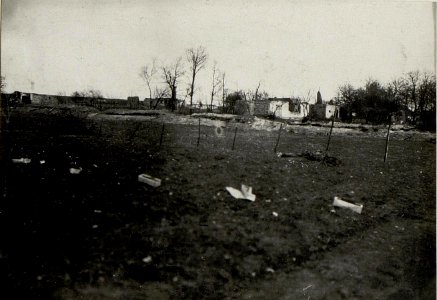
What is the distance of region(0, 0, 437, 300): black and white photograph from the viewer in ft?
10.3

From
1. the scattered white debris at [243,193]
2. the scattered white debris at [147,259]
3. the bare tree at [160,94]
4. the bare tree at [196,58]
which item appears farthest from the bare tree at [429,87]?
the scattered white debris at [147,259]

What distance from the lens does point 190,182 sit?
4.63 metres

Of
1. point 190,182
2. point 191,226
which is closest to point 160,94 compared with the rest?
point 190,182

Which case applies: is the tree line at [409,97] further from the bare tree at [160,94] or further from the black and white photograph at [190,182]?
the bare tree at [160,94]

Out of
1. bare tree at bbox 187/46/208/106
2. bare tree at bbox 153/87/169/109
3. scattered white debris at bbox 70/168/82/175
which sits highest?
bare tree at bbox 187/46/208/106

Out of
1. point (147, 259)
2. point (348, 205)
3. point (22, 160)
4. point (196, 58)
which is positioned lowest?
point (147, 259)

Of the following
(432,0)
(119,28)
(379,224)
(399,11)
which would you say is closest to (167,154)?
(119,28)

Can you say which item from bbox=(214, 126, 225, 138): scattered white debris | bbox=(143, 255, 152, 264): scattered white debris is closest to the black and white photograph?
bbox=(143, 255, 152, 264): scattered white debris

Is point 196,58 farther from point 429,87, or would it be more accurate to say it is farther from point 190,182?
point 429,87

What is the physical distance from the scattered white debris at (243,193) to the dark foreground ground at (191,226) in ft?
0.33

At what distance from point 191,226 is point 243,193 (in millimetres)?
1119

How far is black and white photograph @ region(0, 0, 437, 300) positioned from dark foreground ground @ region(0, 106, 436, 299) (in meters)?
0.02

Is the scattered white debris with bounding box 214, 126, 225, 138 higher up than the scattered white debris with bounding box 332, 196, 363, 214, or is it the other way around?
the scattered white debris with bounding box 214, 126, 225, 138

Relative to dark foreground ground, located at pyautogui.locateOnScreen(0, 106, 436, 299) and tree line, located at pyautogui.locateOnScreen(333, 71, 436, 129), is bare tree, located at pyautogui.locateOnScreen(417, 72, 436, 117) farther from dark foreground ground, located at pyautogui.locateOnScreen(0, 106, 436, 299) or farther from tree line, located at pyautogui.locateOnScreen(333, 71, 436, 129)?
dark foreground ground, located at pyautogui.locateOnScreen(0, 106, 436, 299)
